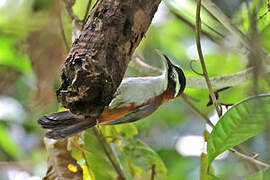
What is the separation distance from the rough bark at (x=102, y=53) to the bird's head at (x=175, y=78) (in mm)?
555

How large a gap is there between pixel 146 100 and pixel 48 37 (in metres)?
0.54

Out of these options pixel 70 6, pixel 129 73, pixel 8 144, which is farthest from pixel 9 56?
pixel 70 6

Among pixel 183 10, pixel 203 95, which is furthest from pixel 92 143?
pixel 183 10

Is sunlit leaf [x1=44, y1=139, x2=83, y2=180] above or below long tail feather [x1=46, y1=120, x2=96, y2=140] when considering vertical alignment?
below

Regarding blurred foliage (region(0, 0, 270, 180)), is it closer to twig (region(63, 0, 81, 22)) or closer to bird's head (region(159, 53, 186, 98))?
twig (region(63, 0, 81, 22))

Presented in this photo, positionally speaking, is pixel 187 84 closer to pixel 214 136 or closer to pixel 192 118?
pixel 214 136

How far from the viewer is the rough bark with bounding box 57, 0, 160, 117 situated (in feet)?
3.57

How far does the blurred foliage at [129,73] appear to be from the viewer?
1682mm

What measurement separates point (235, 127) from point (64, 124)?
58 centimetres

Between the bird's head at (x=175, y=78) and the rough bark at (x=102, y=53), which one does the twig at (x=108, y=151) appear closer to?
the bird's head at (x=175, y=78)

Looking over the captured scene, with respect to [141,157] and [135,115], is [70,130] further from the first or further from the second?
[141,157]

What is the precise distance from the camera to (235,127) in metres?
1.33

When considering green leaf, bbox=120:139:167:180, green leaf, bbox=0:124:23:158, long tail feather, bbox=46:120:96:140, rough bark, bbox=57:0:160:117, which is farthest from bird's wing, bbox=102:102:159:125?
green leaf, bbox=0:124:23:158

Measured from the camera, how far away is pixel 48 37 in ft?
6.31
